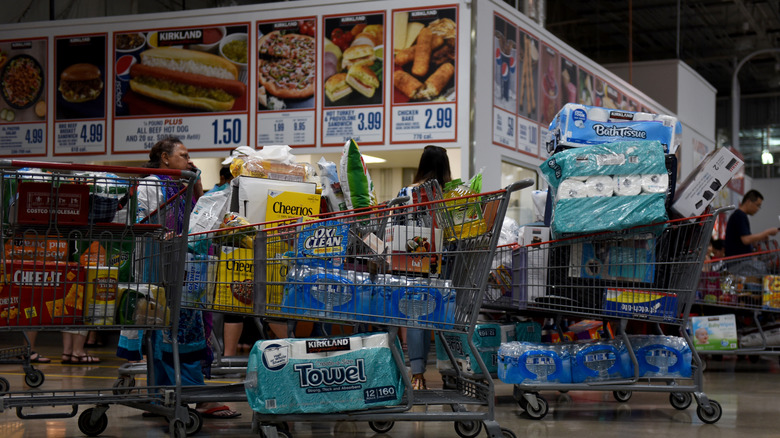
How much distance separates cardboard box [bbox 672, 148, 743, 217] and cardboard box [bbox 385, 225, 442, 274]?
5.33ft

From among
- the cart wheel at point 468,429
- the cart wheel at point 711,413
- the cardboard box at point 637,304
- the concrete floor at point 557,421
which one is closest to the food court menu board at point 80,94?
the concrete floor at point 557,421

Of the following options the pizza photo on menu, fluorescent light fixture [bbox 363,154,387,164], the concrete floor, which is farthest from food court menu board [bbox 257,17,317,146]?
the concrete floor

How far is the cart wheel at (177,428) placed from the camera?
11.4 feet

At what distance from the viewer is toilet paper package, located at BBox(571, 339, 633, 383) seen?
181 inches

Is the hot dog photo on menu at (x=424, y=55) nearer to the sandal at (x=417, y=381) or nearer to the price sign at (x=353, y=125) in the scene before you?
the price sign at (x=353, y=125)

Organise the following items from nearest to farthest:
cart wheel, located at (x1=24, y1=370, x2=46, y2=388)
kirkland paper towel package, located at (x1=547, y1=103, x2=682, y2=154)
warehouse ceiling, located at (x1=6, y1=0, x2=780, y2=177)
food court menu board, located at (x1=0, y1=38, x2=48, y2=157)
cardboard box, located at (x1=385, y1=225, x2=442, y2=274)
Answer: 1. cardboard box, located at (x1=385, y1=225, x2=442, y2=274)
2. kirkland paper towel package, located at (x1=547, y1=103, x2=682, y2=154)
3. cart wheel, located at (x1=24, y1=370, x2=46, y2=388)
4. food court menu board, located at (x1=0, y1=38, x2=48, y2=157)
5. warehouse ceiling, located at (x1=6, y1=0, x2=780, y2=177)

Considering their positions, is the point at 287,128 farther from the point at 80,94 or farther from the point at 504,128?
the point at 80,94

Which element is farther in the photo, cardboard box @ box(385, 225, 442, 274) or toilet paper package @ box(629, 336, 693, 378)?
toilet paper package @ box(629, 336, 693, 378)

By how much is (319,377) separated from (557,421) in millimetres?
1489

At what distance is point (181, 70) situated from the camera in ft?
28.4

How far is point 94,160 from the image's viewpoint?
29.8ft

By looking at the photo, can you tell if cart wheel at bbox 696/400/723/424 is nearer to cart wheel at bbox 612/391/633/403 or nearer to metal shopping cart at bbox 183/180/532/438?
cart wheel at bbox 612/391/633/403

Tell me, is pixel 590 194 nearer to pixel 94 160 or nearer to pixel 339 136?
pixel 339 136

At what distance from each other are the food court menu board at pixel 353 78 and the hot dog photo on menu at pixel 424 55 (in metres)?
0.16
